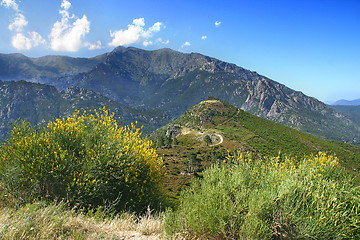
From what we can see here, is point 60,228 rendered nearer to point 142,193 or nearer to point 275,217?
point 275,217

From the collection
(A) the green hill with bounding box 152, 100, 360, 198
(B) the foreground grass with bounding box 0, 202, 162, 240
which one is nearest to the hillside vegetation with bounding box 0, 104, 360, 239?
(B) the foreground grass with bounding box 0, 202, 162, 240

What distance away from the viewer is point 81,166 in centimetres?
1107

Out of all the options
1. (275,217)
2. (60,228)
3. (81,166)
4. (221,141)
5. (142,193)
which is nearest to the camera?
(60,228)

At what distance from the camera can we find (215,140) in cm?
11400

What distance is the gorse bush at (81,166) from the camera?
9977 mm

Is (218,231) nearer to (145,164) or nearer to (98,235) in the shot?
(98,235)

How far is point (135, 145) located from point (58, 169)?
4776 millimetres

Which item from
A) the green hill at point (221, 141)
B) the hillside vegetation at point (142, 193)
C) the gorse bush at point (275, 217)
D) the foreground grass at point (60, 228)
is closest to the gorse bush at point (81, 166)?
the hillside vegetation at point (142, 193)

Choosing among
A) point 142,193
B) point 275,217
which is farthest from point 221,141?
point 275,217

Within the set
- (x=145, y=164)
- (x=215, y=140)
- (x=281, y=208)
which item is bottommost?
(x=215, y=140)

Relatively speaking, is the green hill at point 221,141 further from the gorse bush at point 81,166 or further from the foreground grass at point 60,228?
the foreground grass at point 60,228

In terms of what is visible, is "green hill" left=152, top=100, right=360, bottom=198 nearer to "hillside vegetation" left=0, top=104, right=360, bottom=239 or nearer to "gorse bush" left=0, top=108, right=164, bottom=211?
"gorse bush" left=0, top=108, right=164, bottom=211

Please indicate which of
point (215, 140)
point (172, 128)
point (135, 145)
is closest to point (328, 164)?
point (135, 145)

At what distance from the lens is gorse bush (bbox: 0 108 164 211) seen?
9.98 metres
